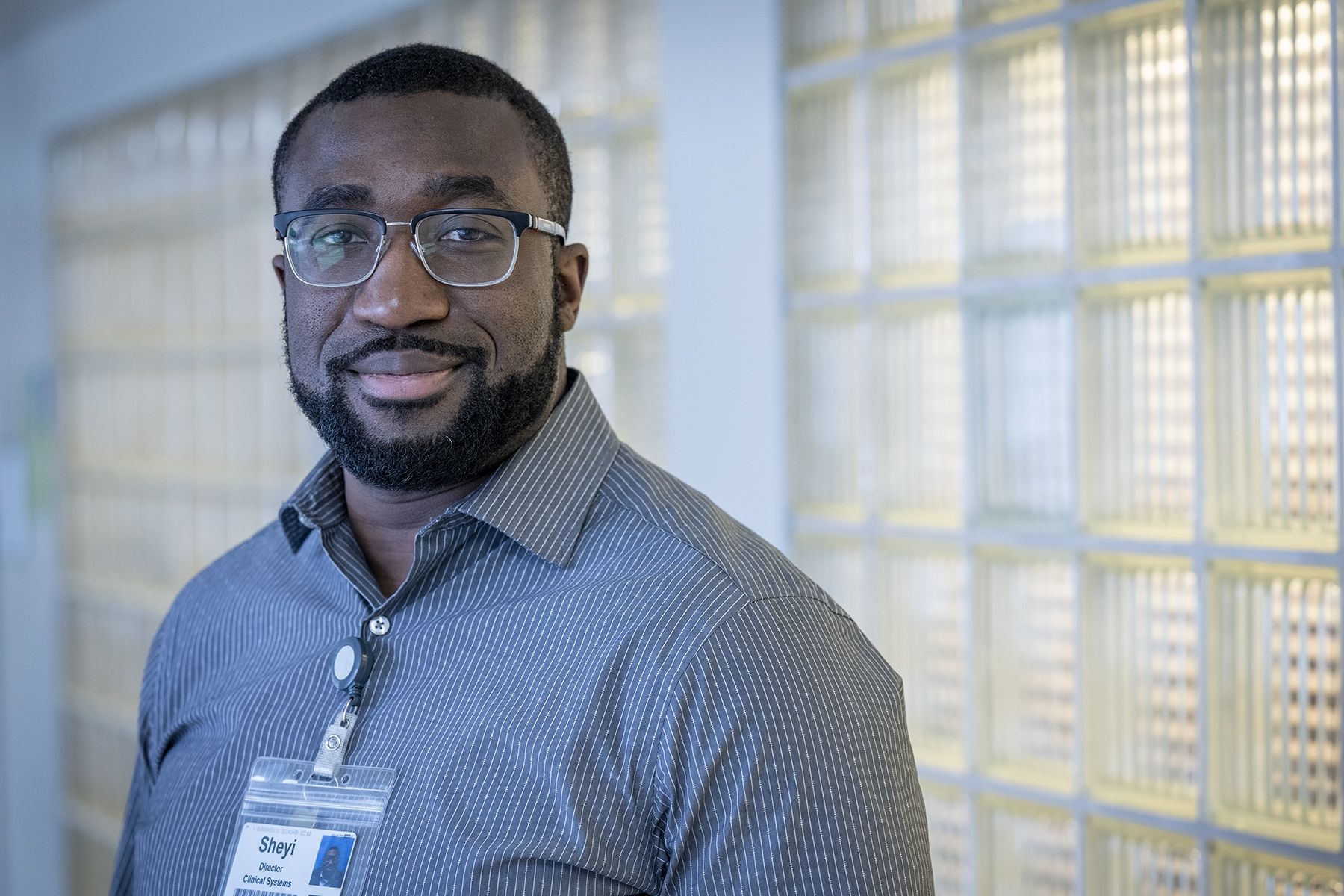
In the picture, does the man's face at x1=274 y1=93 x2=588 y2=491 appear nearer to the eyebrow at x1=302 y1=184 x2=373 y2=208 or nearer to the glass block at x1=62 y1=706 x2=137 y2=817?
the eyebrow at x1=302 y1=184 x2=373 y2=208

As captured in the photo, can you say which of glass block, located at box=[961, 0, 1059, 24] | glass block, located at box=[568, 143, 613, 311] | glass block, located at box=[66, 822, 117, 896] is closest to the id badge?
glass block, located at box=[961, 0, 1059, 24]

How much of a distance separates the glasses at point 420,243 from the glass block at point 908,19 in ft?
3.46

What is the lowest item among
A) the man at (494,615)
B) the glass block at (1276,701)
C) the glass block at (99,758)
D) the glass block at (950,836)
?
the glass block at (99,758)

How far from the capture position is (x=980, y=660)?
1920 mm

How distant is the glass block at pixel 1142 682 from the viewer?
1.70 m

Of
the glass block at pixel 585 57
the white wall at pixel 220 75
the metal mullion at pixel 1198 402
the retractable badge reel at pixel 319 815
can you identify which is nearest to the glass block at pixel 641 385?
the white wall at pixel 220 75

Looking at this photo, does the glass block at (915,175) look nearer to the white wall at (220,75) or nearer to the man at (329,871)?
the white wall at (220,75)

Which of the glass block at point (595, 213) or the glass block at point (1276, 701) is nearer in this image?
the glass block at point (1276, 701)

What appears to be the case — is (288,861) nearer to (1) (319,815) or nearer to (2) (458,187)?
(1) (319,815)

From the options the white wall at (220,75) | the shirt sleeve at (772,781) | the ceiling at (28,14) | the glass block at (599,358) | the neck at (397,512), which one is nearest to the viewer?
the shirt sleeve at (772,781)

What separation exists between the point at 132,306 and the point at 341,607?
2.90 meters

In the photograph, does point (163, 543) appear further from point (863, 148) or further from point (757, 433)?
point (863, 148)

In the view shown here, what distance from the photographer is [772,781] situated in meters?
0.94

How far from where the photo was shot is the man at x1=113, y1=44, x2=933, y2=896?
96cm
